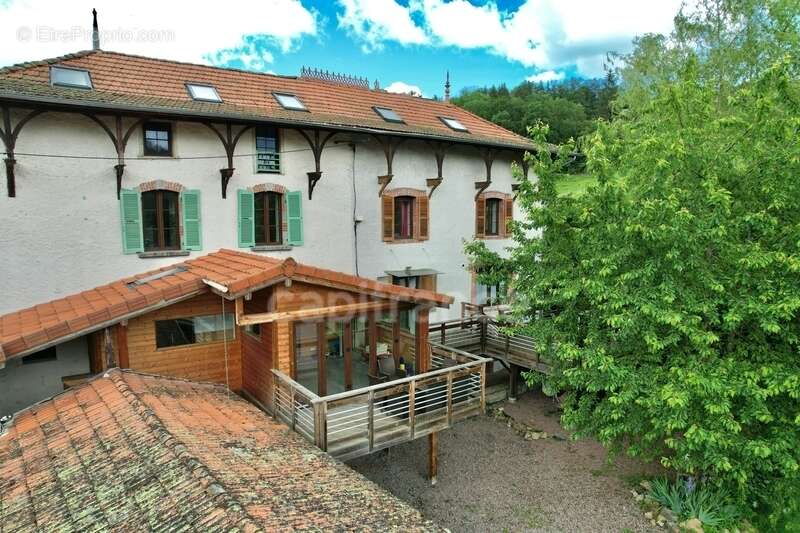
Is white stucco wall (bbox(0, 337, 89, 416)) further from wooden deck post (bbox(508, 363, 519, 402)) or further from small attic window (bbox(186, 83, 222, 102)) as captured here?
wooden deck post (bbox(508, 363, 519, 402))

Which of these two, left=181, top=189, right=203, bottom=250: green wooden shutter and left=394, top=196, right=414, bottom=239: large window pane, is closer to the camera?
left=181, top=189, right=203, bottom=250: green wooden shutter

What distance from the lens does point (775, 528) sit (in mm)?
8273

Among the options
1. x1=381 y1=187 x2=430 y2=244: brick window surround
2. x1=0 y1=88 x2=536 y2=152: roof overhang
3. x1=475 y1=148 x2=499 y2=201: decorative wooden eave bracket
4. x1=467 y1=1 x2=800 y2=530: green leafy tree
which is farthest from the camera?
x1=475 y1=148 x2=499 y2=201: decorative wooden eave bracket

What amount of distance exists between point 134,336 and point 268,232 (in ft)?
16.6

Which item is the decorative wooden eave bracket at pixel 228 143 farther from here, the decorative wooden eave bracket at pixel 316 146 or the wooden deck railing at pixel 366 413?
the wooden deck railing at pixel 366 413

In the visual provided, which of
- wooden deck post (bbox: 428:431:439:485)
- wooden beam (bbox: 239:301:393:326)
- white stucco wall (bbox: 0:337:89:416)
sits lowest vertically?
wooden deck post (bbox: 428:431:439:485)

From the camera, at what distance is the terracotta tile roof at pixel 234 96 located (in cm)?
1013

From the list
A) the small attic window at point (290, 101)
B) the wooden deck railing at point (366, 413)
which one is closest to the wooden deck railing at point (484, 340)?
the wooden deck railing at point (366, 413)

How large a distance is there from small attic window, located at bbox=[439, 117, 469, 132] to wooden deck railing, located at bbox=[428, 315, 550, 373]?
636cm

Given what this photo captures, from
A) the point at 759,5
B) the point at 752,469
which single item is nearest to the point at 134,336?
the point at 752,469

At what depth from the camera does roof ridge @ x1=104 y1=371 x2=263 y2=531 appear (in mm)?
4039

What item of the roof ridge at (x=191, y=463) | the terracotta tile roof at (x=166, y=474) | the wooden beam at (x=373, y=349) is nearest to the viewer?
the roof ridge at (x=191, y=463)

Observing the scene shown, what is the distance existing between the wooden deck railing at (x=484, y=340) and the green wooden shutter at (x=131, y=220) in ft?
24.4

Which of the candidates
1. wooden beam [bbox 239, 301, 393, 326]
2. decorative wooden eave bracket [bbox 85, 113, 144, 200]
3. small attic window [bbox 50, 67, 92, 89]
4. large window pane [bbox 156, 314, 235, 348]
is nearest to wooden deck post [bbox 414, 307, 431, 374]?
wooden beam [bbox 239, 301, 393, 326]
